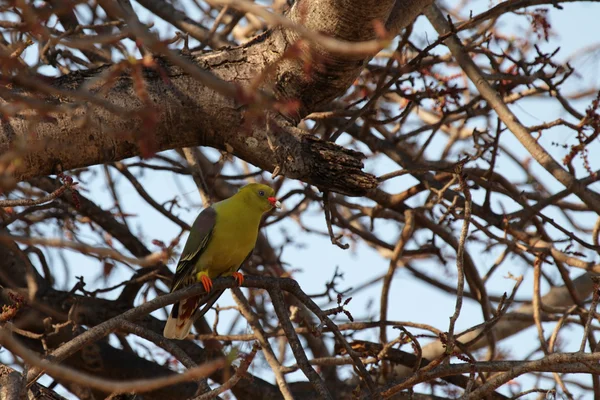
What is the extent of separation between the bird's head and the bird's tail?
685 millimetres

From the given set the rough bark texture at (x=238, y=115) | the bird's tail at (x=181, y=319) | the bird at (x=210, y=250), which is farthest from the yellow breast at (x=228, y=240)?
the rough bark texture at (x=238, y=115)

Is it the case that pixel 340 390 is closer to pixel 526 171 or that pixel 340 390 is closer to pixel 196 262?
pixel 196 262

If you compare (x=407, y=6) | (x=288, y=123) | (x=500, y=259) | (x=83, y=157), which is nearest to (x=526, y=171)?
(x=500, y=259)

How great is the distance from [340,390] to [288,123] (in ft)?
7.51

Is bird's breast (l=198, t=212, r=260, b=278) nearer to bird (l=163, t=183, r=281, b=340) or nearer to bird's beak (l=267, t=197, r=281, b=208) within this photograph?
bird (l=163, t=183, r=281, b=340)

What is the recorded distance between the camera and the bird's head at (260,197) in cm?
464

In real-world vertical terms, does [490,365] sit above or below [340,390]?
below

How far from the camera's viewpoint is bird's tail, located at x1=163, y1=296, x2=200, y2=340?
446 cm

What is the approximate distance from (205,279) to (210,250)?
0.96 ft

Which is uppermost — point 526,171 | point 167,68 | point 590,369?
point 526,171

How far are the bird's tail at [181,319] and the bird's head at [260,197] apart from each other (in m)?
0.68

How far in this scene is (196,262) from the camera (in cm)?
446

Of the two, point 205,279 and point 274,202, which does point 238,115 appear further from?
point 274,202

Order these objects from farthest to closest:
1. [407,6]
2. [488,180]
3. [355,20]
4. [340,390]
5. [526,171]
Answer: [526,171] < [340,390] < [488,180] < [407,6] < [355,20]
